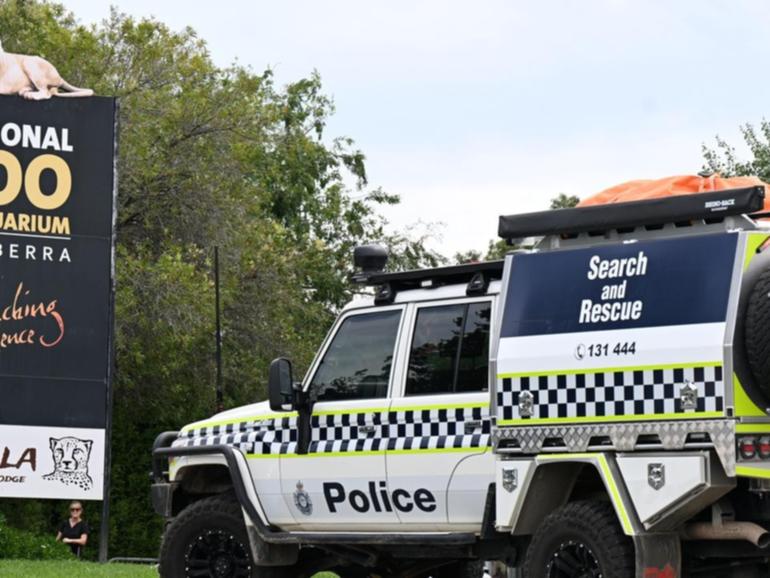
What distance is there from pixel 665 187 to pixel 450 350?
67.5 inches

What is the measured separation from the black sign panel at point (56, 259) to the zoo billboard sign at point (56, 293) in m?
0.01

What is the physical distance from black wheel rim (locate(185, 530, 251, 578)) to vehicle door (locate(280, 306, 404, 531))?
2.51ft

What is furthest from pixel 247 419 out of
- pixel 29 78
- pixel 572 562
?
pixel 29 78

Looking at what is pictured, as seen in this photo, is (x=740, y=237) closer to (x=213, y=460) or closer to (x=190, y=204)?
(x=213, y=460)

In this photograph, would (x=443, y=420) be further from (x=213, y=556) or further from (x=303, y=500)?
(x=213, y=556)

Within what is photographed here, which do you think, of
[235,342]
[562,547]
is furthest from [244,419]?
[235,342]

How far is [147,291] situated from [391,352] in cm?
1577

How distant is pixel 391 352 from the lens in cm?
1147

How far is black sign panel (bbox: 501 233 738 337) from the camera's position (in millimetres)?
9367

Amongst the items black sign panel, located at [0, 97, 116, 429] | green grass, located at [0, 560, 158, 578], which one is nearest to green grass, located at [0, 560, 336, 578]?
green grass, located at [0, 560, 158, 578]

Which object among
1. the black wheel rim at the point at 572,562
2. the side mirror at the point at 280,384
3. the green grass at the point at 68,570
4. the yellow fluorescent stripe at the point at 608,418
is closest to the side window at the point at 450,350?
the yellow fluorescent stripe at the point at 608,418

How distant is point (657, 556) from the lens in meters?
9.51

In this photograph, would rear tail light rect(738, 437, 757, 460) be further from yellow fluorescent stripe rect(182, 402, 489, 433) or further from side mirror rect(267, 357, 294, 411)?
side mirror rect(267, 357, 294, 411)

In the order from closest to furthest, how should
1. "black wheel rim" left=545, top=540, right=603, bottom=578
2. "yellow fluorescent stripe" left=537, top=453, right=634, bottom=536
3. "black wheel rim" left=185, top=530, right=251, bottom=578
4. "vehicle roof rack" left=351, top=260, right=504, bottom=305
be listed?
"yellow fluorescent stripe" left=537, top=453, right=634, bottom=536
"black wheel rim" left=545, top=540, right=603, bottom=578
"vehicle roof rack" left=351, top=260, right=504, bottom=305
"black wheel rim" left=185, top=530, right=251, bottom=578
